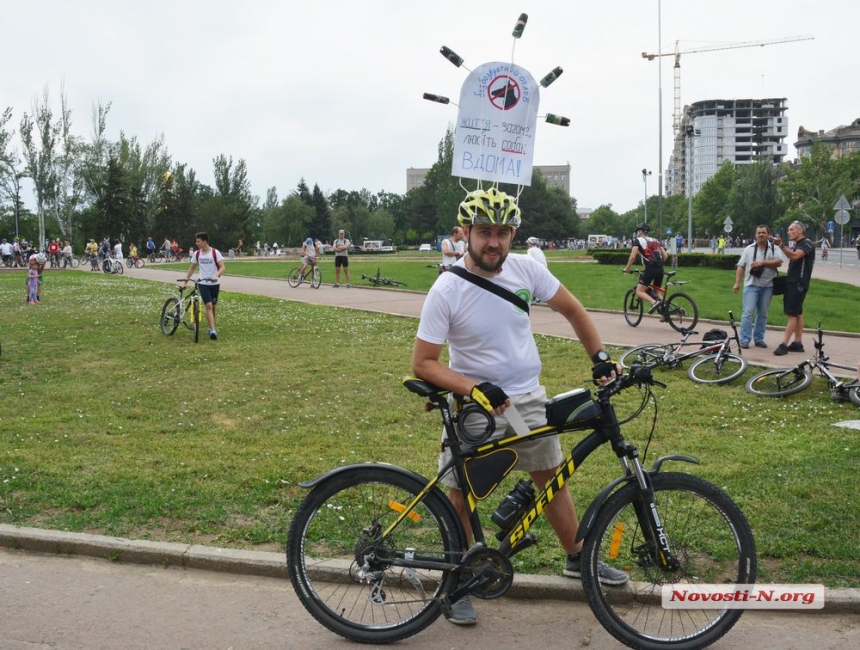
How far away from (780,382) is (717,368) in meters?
0.95

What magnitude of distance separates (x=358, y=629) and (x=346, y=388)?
20.8ft

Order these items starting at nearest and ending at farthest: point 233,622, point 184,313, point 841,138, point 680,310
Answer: point 233,622 < point 184,313 < point 680,310 < point 841,138

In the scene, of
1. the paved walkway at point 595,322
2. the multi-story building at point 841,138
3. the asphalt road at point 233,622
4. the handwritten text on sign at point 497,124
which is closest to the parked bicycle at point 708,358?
the paved walkway at point 595,322

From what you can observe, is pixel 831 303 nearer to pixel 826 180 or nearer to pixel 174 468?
pixel 174 468

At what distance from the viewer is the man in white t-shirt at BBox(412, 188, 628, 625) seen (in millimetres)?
3764

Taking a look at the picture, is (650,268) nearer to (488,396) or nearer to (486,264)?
(486,264)

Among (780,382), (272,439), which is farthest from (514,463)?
(780,382)

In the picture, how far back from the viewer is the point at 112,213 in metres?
69.8

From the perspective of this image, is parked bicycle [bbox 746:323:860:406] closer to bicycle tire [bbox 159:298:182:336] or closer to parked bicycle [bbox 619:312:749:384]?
parked bicycle [bbox 619:312:749:384]

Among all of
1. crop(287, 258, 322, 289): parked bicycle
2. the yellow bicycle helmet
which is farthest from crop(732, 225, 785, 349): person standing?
crop(287, 258, 322, 289): parked bicycle

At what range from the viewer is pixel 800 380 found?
30.8 ft

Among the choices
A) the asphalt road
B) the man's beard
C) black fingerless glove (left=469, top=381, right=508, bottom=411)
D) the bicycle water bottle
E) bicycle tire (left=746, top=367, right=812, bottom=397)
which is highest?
the man's beard

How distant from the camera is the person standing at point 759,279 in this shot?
12.5 metres

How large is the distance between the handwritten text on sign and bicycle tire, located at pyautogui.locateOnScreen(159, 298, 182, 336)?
612 cm
